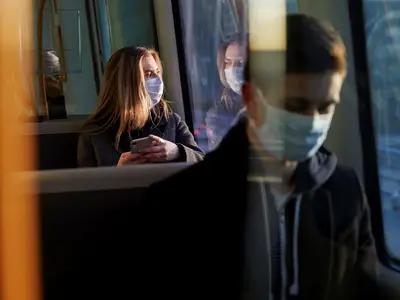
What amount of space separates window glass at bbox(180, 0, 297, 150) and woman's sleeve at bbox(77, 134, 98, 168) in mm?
344

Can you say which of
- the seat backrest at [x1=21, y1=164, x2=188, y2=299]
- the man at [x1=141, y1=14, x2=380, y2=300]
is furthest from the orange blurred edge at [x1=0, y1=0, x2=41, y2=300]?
the man at [x1=141, y1=14, x2=380, y2=300]

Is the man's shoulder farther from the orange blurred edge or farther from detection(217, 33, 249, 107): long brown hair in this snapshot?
the orange blurred edge

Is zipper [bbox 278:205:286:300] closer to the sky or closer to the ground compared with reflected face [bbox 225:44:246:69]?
closer to the ground

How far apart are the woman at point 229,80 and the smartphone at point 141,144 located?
0.57 meters

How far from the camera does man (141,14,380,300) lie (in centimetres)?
134

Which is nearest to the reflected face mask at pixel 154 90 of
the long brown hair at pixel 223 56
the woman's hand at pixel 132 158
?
the woman's hand at pixel 132 158

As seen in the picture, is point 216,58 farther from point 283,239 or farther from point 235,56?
point 283,239

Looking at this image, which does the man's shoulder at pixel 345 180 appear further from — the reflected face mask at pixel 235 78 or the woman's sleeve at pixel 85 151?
the woman's sleeve at pixel 85 151

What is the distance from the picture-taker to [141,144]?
2367mm

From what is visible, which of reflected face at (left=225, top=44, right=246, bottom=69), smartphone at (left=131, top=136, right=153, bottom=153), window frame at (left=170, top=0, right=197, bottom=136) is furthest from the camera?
window frame at (left=170, top=0, right=197, bottom=136)

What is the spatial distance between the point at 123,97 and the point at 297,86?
4.48 feet

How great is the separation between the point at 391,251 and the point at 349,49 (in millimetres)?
422

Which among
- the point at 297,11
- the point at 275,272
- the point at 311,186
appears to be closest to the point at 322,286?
the point at 275,272

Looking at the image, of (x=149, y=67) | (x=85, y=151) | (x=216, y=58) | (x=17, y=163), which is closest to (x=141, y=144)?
(x=85, y=151)
